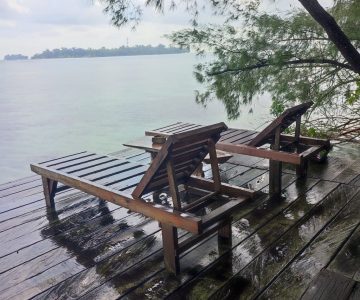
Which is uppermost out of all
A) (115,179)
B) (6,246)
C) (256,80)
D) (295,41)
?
(295,41)

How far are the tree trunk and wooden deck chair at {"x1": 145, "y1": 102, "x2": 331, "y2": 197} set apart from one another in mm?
885

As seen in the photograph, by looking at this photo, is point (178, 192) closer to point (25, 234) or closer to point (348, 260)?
point (348, 260)

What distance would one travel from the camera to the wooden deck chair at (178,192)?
1.85 m

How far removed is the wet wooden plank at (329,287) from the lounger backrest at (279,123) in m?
1.32

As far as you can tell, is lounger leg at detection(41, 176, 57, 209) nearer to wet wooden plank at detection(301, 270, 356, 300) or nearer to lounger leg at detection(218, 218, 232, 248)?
lounger leg at detection(218, 218, 232, 248)

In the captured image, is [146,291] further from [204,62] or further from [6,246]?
[204,62]

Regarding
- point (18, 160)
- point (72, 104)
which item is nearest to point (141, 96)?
point (72, 104)

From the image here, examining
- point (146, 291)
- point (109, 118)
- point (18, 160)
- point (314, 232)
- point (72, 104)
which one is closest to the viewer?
point (146, 291)

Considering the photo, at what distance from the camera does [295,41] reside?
3941 mm

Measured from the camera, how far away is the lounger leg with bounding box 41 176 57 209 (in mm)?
2918

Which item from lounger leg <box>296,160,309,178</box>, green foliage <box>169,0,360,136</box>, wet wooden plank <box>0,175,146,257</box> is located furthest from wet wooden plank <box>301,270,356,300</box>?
green foliage <box>169,0,360,136</box>

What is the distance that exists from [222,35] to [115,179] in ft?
7.95

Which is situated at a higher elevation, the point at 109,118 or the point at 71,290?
the point at 71,290

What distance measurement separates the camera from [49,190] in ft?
9.70
